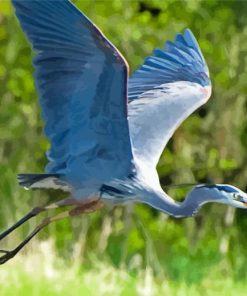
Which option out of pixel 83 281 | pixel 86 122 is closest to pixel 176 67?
pixel 86 122

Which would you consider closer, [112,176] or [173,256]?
[112,176]

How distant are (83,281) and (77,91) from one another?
2542 millimetres

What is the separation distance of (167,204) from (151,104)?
2.04 ft

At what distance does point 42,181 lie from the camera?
13.1 feet

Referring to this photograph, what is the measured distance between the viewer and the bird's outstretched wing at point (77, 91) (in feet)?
12.5

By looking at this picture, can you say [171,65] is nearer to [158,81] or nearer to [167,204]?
[158,81]

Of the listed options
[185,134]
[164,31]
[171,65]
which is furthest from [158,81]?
[185,134]

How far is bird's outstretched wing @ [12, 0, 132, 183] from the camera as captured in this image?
3.81 metres

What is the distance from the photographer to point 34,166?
8.17m

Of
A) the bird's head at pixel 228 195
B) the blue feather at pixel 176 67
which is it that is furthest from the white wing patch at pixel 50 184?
the blue feather at pixel 176 67

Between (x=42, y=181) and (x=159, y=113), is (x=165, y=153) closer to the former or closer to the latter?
(x=159, y=113)

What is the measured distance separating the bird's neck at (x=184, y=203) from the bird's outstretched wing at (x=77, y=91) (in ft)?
0.45

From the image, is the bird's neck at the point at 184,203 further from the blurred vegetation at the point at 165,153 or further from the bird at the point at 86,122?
the blurred vegetation at the point at 165,153

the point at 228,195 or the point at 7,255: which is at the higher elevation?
the point at 228,195
